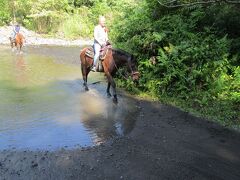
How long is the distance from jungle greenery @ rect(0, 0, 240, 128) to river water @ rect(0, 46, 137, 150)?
1352mm

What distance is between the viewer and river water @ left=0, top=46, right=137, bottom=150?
8258mm

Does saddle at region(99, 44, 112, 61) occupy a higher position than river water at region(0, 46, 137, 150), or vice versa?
saddle at region(99, 44, 112, 61)

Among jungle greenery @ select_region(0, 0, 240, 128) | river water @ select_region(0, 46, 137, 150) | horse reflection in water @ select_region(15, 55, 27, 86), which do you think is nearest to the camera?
river water @ select_region(0, 46, 137, 150)

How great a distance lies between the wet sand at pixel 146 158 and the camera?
21.2 feet

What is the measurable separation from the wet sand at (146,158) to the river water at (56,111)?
1.71ft

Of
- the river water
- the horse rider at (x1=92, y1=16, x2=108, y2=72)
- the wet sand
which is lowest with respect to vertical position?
the river water

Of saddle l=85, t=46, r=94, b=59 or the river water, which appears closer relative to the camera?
the river water

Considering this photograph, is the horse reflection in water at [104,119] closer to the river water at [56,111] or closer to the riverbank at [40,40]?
the river water at [56,111]

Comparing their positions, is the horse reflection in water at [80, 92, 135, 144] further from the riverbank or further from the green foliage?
the riverbank

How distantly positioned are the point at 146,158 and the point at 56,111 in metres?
3.94

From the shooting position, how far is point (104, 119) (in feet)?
31.8

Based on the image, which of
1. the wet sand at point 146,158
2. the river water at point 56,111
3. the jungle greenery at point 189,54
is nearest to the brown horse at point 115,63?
the river water at point 56,111

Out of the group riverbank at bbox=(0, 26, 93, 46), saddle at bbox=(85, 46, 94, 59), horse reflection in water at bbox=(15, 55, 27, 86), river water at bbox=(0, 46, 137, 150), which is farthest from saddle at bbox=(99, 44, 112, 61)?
riverbank at bbox=(0, 26, 93, 46)

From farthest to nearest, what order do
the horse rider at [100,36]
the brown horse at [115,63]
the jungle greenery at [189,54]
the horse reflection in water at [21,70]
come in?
the horse reflection in water at [21,70] < the horse rider at [100,36] < the brown horse at [115,63] < the jungle greenery at [189,54]
